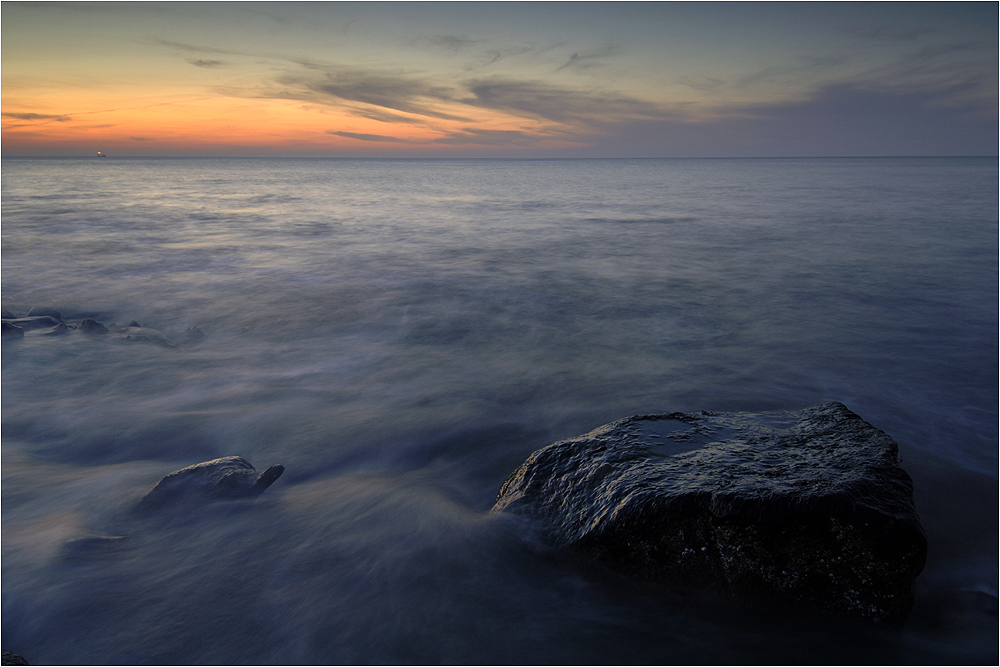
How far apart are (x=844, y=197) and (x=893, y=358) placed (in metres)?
25.0

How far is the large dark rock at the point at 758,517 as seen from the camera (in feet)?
8.44

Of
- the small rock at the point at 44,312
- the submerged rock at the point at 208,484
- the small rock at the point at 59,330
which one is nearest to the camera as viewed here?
the submerged rock at the point at 208,484

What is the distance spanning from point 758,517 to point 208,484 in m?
3.36

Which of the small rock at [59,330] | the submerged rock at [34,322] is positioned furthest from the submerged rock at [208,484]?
the submerged rock at [34,322]

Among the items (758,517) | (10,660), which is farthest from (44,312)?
(758,517)

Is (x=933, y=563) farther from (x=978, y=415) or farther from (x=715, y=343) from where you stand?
(x=715, y=343)

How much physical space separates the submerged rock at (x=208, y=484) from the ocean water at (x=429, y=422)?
0.38ft

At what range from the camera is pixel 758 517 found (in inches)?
103

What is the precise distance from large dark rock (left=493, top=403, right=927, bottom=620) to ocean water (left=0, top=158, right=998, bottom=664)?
13 centimetres

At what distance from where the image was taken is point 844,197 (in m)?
27.3

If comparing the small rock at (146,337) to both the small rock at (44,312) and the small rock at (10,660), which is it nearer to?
the small rock at (44,312)

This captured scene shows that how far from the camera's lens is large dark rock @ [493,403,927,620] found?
257 centimetres

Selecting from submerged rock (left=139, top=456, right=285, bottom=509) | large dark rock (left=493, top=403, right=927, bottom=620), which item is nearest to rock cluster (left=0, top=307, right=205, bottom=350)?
submerged rock (left=139, top=456, right=285, bottom=509)

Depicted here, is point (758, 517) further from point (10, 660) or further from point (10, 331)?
point (10, 331)
